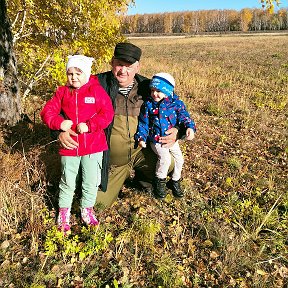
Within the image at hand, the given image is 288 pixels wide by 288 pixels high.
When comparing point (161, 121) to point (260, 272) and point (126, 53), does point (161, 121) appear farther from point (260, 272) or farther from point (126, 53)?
point (260, 272)

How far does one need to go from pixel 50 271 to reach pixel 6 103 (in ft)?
9.98

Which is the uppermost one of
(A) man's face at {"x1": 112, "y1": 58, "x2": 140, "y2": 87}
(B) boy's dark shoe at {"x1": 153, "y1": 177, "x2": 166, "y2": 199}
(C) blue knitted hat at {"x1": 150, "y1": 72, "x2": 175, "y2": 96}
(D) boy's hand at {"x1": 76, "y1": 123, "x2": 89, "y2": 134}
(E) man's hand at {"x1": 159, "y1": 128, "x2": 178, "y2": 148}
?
A: (A) man's face at {"x1": 112, "y1": 58, "x2": 140, "y2": 87}

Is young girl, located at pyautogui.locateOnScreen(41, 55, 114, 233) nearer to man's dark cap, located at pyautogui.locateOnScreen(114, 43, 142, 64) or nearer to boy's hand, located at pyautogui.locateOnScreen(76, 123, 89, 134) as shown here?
boy's hand, located at pyautogui.locateOnScreen(76, 123, 89, 134)

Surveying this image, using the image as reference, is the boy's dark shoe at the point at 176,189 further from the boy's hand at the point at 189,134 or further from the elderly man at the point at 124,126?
the boy's hand at the point at 189,134

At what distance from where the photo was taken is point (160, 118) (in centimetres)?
362

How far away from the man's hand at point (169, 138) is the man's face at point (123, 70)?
0.85m

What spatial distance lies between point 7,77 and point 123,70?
2.34 metres

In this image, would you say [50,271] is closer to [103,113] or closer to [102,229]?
[102,229]

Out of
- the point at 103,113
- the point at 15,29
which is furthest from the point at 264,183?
the point at 15,29

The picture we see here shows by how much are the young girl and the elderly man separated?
0.40 metres

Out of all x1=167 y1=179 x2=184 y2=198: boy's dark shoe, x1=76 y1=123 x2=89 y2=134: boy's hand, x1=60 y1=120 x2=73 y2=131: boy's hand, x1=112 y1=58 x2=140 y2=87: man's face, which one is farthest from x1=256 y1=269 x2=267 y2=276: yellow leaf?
x1=112 y1=58 x2=140 y2=87: man's face

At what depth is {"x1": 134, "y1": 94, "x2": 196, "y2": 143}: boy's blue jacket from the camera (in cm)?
361

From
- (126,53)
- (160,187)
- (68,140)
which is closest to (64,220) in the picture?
(68,140)

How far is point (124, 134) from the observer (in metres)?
3.80
